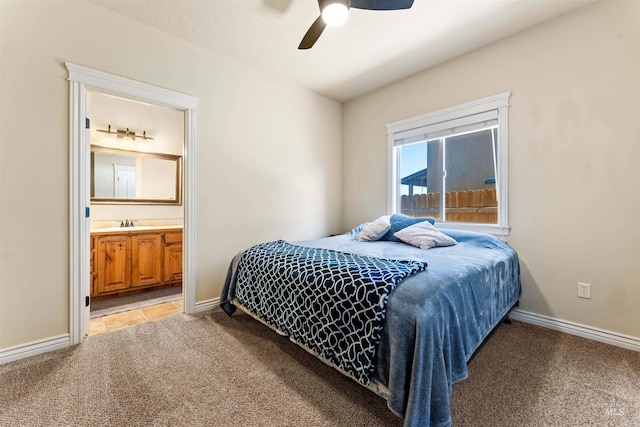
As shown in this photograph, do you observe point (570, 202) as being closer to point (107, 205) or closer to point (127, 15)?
→ point (127, 15)

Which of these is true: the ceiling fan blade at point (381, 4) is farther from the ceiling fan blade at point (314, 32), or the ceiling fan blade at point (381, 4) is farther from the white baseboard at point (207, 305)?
the white baseboard at point (207, 305)

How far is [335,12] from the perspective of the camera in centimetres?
167

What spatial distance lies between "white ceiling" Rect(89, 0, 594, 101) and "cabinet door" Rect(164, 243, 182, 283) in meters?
2.44

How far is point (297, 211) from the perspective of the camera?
354cm

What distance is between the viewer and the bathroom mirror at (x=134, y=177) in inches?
136

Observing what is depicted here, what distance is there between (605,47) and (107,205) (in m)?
5.29

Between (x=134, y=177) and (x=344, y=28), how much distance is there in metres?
3.27

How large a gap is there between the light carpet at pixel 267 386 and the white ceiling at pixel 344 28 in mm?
2631

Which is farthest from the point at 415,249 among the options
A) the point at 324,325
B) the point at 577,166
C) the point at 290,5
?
the point at 290,5

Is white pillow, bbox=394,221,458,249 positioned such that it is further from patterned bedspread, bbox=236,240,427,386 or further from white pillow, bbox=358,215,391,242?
patterned bedspread, bbox=236,240,427,386

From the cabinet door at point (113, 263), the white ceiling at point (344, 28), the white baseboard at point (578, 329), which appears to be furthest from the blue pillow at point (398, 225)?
the cabinet door at point (113, 263)

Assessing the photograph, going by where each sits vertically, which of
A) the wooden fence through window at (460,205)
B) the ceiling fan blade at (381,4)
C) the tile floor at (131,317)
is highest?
the ceiling fan blade at (381,4)

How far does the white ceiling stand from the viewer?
6.96 ft

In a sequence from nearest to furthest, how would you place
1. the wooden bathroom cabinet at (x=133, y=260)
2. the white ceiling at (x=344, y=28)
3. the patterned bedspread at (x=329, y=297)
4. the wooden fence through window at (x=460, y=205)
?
the patterned bedspread at (x=329, y=297)
the white ceiling at (x=344, y=28)
the wooden fence through window at (x=460, y=205)
the wooden bathroom cabinet at (x=133, y=260)
